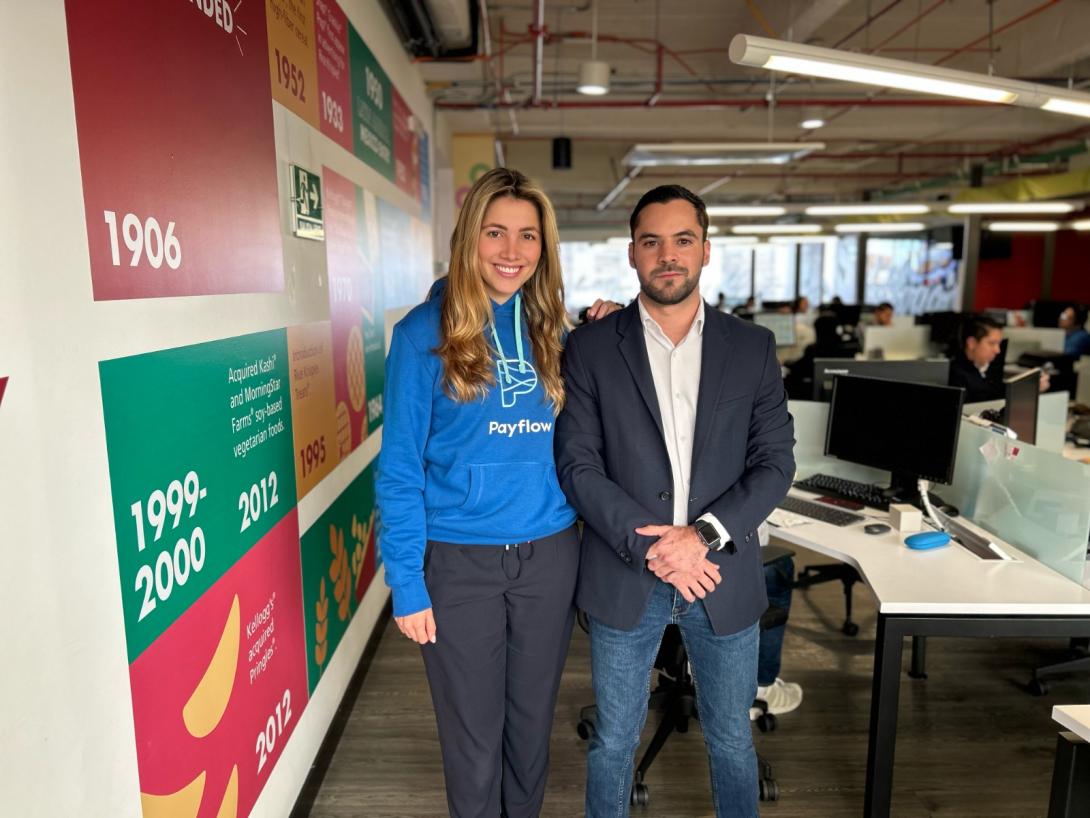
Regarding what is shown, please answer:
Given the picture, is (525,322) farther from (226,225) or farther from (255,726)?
(255,726)

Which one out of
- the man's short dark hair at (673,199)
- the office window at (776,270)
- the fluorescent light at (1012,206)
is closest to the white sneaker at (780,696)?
the man's short dark hair at (673,199)

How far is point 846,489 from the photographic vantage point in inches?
118

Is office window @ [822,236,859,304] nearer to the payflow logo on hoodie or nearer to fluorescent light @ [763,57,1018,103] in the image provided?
fluorescent light @ [763,57,1018,103]

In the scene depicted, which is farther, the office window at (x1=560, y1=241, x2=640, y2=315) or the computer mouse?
the office window at (x1=560, y1=241, x2=640, y2=315)

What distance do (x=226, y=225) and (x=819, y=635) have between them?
299 cm

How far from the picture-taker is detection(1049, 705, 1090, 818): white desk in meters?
1.42

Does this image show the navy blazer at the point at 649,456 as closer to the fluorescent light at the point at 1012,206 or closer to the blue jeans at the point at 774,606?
the blue jeans at the point at 774,606

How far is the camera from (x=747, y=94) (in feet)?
20.7

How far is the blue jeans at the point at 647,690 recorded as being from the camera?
1.80 m

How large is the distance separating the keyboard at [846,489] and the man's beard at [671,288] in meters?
1.52

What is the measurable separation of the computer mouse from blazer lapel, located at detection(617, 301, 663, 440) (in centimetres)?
115

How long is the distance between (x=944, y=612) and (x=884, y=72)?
2.16 metres

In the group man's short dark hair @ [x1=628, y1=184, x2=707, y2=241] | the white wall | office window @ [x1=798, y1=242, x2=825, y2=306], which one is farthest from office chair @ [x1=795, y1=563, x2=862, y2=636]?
office window @ [x1=798, y1=242, x2=825, y2=306]

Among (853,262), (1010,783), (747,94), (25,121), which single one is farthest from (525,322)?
(853,262)
